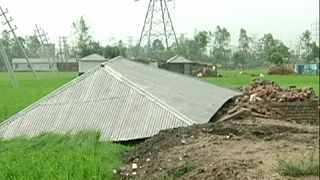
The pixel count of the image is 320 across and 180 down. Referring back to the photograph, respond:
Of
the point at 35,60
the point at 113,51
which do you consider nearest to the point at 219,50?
the point at 113,51

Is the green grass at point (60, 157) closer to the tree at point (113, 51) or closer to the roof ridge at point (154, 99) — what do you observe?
the roof ridge at point (154, 99)

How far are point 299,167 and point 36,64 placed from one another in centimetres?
2641

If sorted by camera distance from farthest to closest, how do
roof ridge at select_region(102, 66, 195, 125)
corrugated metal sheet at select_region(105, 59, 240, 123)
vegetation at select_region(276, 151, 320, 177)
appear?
corrugated metal sheet at select_region(105, 59, 240, 123) → roof ridge at select_region(102, 66, 195, 125) → vegetation at select_region(276, 151, 320, 177)

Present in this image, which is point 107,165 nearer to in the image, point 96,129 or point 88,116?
point 96,129

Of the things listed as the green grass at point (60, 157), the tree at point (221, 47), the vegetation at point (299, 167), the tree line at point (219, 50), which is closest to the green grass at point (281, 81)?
the tree line at point (219, 50)

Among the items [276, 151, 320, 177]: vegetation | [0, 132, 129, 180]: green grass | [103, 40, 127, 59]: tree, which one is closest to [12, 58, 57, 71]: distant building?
[103, 40, 127, 59]: tree

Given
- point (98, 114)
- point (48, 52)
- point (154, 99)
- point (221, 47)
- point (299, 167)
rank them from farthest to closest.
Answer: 1. point (221, 47)
2. point (48, 52)
3. point (154, 99)
4. point (98, 114)
5. point (299, 167)

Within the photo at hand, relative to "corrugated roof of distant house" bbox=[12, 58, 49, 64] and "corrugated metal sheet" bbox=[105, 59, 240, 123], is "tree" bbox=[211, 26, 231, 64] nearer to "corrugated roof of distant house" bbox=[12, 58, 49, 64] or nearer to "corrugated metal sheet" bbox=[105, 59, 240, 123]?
"corrugated roof of distant house" bbox=[12, 58, 49, 64]

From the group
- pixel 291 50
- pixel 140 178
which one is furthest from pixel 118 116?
pixel 291 50

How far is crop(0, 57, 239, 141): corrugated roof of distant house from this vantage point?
26.6 ft

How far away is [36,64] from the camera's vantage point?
30.0 metres

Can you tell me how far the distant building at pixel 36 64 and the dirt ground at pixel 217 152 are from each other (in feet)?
65.4

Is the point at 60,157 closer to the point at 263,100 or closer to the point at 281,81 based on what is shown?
the point at 263,100

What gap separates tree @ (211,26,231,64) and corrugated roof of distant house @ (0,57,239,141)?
155 feet
